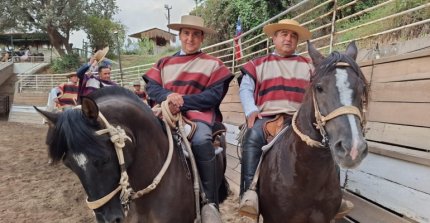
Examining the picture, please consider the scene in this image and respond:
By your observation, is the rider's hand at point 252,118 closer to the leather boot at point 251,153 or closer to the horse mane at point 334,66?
the leather boot at point 251,153

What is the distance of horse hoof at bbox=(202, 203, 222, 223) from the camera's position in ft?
8.98

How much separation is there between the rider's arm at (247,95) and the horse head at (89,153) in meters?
1.53

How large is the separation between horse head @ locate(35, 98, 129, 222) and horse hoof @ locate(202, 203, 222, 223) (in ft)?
2.62

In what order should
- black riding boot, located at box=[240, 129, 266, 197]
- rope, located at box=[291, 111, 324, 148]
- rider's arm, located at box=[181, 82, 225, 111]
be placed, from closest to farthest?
1. rope, located at box=[291, 111, 324, 148]
2. rider's arm, located at box=[181, 82, 225, 111]
3. black riding boot, located at box=[240, 129, 266, 197]

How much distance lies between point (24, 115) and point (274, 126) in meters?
21.4

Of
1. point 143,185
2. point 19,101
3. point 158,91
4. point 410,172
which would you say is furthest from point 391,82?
point 19,101

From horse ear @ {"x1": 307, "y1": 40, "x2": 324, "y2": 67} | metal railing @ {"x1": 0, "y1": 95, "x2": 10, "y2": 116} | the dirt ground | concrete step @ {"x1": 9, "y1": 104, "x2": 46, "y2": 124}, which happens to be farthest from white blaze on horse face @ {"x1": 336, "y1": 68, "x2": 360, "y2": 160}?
metal railing @ {"x1": 0, "y1": 95, "x2": 10, "y2": 116}

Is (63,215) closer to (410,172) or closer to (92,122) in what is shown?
(92,122)

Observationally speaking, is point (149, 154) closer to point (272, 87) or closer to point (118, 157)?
point (118, 157)

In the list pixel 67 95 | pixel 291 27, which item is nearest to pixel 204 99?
pixel 291 27

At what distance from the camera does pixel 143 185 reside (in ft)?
8.27

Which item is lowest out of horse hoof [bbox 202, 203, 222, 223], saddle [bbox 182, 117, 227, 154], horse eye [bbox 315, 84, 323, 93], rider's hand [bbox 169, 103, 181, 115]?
horse hoof [bbox 202, 203, 222, 223]

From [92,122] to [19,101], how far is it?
75.2 ft

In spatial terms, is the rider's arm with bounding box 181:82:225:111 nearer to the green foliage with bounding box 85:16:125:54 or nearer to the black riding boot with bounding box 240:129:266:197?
the black riding boot with bounding box 240:129:266:197
